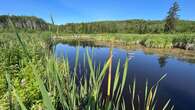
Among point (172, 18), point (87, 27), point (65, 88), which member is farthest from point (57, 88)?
point (172, 18)

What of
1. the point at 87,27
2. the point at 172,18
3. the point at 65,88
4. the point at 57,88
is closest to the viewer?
the point at 57,88

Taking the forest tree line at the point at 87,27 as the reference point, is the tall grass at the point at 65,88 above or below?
below

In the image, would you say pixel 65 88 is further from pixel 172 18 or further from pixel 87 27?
pixel 172 18

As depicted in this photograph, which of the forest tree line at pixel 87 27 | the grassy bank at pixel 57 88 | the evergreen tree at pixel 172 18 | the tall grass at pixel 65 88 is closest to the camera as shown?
the tall grass at pixel 65 88

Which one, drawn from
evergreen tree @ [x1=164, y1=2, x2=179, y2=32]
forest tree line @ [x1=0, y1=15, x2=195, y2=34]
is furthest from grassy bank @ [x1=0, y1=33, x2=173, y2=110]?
evergreen tree @ [x1=164, y1=2, x2=179, y2=32]

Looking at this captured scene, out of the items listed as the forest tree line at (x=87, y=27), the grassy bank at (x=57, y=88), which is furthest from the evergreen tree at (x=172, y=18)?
the grassy bank at (x=57, y=88)

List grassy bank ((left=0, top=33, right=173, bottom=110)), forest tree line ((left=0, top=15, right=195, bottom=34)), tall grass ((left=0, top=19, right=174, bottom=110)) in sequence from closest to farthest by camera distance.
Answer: tall grass ((left=0, top=19, right=174, bottom=110)), grassy bank ((left=0, top=33, right=173, bottom=110)), forest tree line ((left=0, top=15, right=195, bottom=34))

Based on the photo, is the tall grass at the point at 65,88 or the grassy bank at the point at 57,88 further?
the grassy bank at the point at 57,88

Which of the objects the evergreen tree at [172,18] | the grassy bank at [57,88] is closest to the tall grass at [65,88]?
the grassy bank at [57,88]

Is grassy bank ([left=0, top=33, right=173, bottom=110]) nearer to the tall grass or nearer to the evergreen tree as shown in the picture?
the tall grass

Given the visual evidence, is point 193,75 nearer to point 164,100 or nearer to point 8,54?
point 164,100

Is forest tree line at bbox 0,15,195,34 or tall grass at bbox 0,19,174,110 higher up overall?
forest tree line at bbox 0,15,195,34

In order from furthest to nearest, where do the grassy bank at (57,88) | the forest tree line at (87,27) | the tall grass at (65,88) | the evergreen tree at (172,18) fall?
the evergreen tree at (172,18)
the forest tree line at (87,27)
the grassy bank at (57,88)
the tall grass at (65,88)

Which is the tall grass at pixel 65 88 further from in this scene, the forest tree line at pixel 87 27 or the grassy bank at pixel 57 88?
the forest tree line at pixel 87 27
